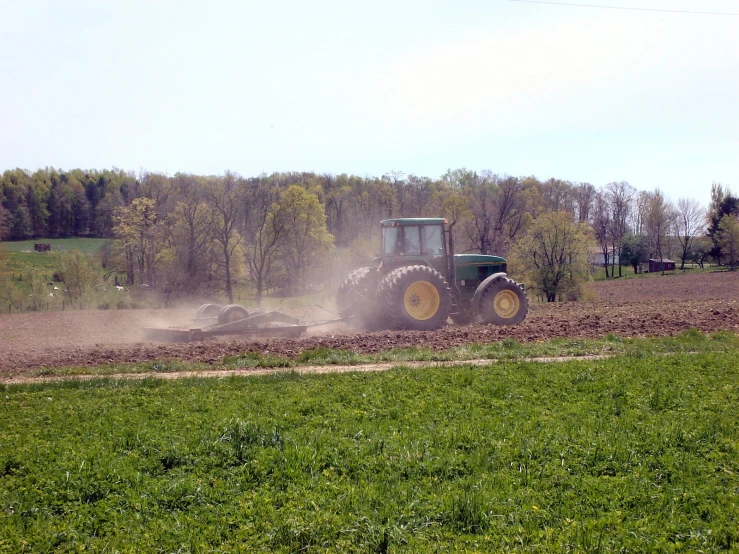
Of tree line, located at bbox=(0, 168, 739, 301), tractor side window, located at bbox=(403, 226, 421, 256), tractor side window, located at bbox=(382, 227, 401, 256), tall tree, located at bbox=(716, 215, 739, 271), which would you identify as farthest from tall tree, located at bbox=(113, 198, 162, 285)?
tall tree, located at bbox=(716, 215, 739, 271)

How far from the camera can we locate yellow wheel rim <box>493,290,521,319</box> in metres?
19.8

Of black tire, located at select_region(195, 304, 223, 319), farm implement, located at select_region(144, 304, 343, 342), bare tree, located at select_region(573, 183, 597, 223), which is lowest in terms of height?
farm implement, located at select_region(144, 304, 343, 342)

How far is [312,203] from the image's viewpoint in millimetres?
55906

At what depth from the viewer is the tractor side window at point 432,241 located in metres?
19.3

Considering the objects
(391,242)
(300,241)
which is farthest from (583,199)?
(391,242)

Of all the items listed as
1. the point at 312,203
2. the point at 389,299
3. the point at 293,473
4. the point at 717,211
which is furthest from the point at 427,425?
the point at 717,211

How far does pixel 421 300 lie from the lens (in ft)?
60.4

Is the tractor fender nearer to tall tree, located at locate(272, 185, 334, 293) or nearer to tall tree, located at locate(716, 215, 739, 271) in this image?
tall tree, located at locate(272, 185, 334, 293)

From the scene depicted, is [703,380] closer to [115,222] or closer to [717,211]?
[115,222]

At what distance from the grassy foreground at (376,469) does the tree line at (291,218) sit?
3526cm

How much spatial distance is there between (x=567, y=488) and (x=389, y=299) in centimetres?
1182

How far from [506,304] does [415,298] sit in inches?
132

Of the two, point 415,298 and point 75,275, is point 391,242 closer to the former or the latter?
point 415,298

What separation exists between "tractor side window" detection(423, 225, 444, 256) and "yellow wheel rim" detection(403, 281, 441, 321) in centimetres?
138
